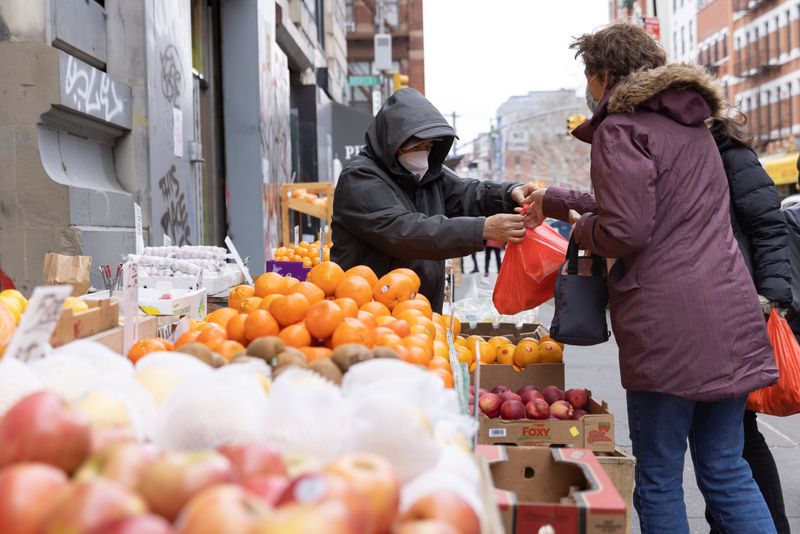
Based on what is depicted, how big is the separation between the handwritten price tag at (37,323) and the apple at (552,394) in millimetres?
2767

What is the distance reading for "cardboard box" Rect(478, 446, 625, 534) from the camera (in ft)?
7.03

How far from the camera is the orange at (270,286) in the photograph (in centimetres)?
347

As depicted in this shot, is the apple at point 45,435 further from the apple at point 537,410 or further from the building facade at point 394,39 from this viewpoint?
the building facade at point 394,39

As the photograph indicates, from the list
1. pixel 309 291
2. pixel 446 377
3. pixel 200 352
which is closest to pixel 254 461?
pixel 200 352

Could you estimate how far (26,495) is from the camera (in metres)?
1.34

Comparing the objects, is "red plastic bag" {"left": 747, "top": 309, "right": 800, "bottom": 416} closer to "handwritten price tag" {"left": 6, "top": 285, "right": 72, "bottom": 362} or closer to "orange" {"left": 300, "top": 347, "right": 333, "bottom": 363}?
"orange" {"left": 300, "top": 347, "right": 333, "bottom": 363}

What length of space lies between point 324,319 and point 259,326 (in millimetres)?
213

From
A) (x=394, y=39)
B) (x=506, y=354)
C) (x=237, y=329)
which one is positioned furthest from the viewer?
(x=394, y=39)

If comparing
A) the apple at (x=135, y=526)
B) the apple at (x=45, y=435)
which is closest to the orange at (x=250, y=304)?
the apple at (x=45, y=435)

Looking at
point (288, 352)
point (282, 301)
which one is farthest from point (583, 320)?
point (288, 352)

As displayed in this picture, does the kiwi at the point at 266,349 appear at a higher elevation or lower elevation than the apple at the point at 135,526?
higher

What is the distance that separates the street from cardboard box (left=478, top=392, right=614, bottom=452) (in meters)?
0.98

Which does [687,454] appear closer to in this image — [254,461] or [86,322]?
[86,322]

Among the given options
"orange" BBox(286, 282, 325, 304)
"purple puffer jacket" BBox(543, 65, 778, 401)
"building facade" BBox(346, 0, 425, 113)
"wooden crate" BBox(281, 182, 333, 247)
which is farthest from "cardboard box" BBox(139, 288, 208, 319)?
"building facade" BBox(346, 0, 425, 113)
